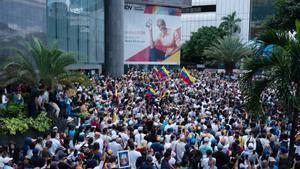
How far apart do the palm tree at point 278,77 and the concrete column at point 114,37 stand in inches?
1162

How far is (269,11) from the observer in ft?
210

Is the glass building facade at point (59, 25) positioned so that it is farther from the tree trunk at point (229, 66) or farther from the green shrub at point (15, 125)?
the tree trunk at point (229, 66)

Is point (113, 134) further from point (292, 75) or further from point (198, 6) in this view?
point (198, 6)

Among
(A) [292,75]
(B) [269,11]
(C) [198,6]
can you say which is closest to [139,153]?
(A) [292,75]

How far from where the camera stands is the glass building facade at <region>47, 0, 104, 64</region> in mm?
31719

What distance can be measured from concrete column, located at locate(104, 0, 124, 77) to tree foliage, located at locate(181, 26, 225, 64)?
22.8 meters

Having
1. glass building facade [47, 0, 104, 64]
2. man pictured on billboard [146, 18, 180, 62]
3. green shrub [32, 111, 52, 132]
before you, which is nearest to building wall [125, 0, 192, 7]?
man pictured on billboard [146, 18, 180, 62]

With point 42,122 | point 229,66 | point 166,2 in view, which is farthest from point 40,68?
point 229,66

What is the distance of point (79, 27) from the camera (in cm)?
3522

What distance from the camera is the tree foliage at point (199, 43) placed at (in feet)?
192

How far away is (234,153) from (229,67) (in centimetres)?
4128

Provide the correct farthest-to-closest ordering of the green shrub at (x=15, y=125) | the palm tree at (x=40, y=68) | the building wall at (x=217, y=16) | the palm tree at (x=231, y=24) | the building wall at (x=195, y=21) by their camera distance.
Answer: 1. the building wall at (x=195, y=21)
2. the building wall at (x=217, y=16)
3. the palm tree at (x=231, y=24)
4. the palm tree at (x=40, y=68)
5. the green shrub at (x=15, y=125)

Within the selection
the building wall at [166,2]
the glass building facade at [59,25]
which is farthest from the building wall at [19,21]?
the building wall at [166,2]

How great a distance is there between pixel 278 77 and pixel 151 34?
143ft
